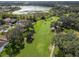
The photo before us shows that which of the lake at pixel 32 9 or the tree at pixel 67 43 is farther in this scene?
the lake at pixel 32 9

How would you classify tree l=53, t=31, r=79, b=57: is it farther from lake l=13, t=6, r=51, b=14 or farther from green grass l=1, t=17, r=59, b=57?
lake l=13, t=6, r=51, b=14

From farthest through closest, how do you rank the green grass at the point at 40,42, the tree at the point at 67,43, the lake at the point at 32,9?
the lake at the point at 32,9
the green grass at the point at 40,42
the tree at the point at 67,43

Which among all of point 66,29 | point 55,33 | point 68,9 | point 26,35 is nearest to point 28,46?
point 26,35

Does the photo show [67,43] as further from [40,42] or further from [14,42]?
[14,42]

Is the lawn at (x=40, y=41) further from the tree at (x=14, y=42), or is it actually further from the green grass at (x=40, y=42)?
the tree at (x=14, y=42)

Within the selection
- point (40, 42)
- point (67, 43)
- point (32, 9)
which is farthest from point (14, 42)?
point (67, 43)

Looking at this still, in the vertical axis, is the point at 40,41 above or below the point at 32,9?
below

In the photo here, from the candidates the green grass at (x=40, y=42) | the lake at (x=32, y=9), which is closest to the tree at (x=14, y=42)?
the green grass at (x=40, y=42)

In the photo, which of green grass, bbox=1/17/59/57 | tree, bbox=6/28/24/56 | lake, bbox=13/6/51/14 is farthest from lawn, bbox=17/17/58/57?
lake, bbox=13/6/51/14
